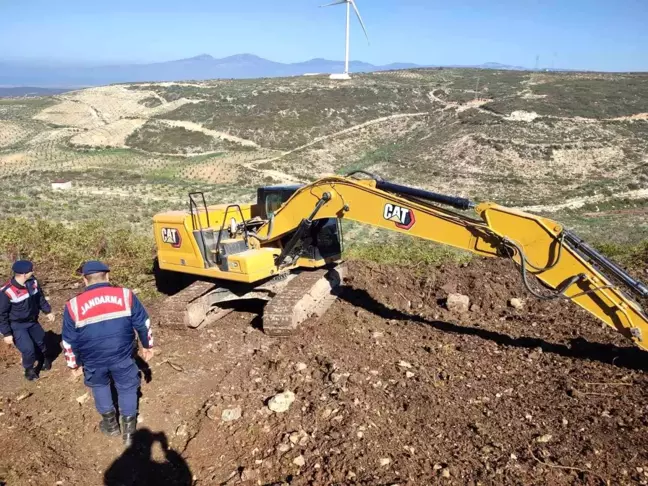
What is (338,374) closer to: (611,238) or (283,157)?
(611,238)

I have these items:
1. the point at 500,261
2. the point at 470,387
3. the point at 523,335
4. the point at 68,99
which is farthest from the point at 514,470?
the point at 68,99

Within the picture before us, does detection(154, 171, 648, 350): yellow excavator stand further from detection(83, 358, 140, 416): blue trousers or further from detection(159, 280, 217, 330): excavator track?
detection(83, 358, 140, 416): blue trousers

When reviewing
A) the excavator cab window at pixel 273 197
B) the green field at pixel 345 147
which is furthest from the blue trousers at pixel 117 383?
the green field at pixel 345 147

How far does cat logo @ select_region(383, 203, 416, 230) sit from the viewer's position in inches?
271

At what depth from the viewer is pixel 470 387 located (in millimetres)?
6340

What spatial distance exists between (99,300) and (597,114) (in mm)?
56565

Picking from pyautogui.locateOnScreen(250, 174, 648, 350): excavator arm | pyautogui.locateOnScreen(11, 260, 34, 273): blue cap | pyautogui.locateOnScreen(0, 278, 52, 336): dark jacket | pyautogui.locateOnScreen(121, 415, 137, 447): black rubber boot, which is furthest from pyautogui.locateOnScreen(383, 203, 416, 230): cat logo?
pyautogui.locateOnScreen(0, 278, 52, 336): dark jacket

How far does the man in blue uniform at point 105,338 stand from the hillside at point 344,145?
16463 millimetres

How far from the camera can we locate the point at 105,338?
213 inches

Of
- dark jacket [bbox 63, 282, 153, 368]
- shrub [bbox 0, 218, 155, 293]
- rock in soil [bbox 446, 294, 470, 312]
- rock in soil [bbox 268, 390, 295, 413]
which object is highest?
dark jacket [bbox 63, 282, 153, 368]

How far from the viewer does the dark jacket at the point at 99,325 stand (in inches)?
209

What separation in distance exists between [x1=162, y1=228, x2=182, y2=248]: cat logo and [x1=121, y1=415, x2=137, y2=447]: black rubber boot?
12.8 ft

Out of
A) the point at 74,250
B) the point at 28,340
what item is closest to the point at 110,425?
the point at 28,340

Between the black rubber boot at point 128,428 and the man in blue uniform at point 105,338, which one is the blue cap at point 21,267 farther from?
the black rubber boot at point 128,428
